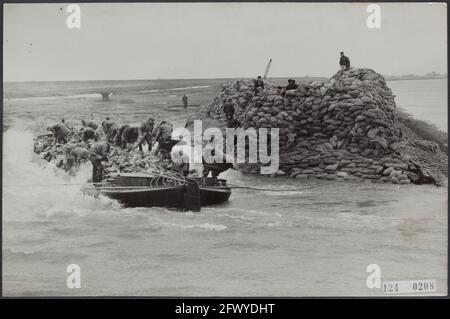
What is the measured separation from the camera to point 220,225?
3.79m

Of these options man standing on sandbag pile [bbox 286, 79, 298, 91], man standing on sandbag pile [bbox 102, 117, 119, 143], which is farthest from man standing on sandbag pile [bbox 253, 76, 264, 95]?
man standing on sandbag pile [bbox 102, 117, 119, 143]

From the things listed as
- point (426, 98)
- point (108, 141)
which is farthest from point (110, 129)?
point (426, 98)

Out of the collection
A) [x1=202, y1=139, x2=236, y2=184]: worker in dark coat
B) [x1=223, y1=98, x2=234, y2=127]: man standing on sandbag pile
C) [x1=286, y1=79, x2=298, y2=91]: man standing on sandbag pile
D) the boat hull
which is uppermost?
[x1=286, y1=79, x2=298, y2=91]: man standing on sandbag pile

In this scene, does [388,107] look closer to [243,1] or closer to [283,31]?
[283,31]

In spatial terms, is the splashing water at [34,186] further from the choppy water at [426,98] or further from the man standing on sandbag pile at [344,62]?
the choppy water at [426,98]

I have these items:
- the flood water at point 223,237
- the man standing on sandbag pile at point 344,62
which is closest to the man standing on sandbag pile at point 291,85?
the man standing on sandbag pile at point 344,62

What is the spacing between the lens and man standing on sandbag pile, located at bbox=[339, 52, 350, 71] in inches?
154

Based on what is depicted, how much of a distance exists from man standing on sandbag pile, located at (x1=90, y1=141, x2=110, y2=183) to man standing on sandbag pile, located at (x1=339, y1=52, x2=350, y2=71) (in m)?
1.86

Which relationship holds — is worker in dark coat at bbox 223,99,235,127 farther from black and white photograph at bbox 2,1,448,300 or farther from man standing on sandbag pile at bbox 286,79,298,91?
man standing on sandbag pile at bbox 286,79,298,91

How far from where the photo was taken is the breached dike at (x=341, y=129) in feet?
12.6

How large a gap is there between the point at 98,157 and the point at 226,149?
0.95 metres

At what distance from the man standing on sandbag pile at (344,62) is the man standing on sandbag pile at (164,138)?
136 cm

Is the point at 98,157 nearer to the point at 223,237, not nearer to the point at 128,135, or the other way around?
the point at 128,135

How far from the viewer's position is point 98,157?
3.86 meters
